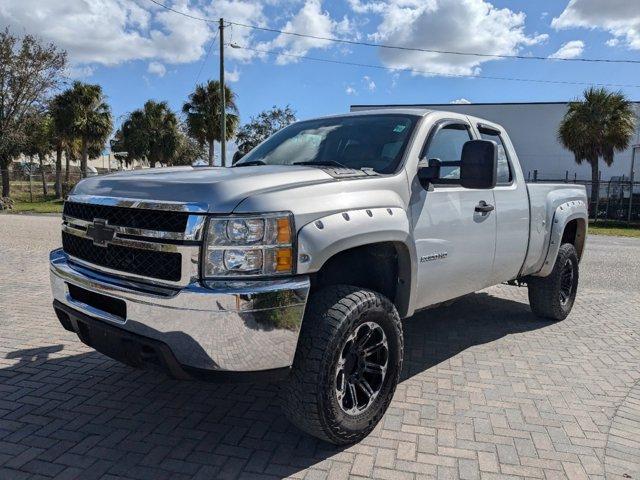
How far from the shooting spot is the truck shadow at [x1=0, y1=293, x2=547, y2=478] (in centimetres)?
297

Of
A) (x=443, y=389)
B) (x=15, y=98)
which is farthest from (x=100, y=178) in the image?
(x=15, y=98)

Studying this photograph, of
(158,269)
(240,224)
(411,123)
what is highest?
(411,123)

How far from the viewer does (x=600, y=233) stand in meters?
20.9

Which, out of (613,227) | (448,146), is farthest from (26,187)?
(448,146)

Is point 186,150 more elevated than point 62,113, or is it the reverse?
point 62,113

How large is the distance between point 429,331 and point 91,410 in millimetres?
3291

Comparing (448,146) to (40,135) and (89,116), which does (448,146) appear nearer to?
(89,116)

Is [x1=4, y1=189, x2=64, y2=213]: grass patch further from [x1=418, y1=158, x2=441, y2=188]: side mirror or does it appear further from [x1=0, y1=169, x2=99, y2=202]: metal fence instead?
[x1=418, y1=158, x2=441, y2=188]: side mirror

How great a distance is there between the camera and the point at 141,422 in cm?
344

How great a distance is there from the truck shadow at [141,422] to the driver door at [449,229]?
2.89 ft

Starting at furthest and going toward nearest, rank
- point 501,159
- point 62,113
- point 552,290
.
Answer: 1. point 62,113
2. point 552,290
3. point 501,159

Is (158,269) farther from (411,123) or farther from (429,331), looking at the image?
(429,331)

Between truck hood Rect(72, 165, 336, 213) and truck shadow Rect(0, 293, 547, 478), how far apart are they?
1.43 meters

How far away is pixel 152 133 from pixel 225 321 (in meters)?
37.8
